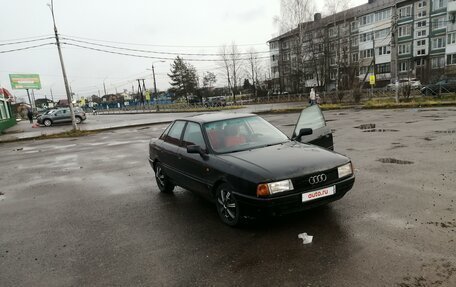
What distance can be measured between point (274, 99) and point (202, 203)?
50013mm

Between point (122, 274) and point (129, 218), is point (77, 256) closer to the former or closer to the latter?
point (122, 274)

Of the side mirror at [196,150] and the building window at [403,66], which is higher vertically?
the building window at [403,66]

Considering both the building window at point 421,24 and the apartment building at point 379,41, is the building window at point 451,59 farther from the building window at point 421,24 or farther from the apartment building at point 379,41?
the building window at point 421,24

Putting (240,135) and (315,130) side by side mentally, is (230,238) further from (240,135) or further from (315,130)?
(315,130)

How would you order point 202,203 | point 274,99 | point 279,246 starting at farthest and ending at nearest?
point 274,99, point 202,203, point 279,246

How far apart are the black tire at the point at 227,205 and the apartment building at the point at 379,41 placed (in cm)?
4339

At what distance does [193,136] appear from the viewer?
218 inches

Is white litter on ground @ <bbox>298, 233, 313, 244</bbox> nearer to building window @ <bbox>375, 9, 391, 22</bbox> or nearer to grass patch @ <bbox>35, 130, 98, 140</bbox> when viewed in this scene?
grass patch @ <bbox>35, 130, 98, 140</bbox>

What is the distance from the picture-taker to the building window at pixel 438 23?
4979 centimetres

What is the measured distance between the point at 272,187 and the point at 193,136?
2030mm

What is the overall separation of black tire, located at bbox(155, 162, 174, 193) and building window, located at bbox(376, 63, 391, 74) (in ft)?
193

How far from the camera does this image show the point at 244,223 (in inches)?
170

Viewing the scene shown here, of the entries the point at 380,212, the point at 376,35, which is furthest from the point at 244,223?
the point at 376,35

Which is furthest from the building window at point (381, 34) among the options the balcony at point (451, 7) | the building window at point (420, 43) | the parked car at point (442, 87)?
the parked car at point (442, 87)
